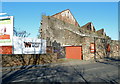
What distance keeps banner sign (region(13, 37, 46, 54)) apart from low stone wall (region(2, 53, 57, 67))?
1.10 meters

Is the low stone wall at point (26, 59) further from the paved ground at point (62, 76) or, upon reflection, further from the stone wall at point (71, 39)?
the stone wall at point (71, 39)

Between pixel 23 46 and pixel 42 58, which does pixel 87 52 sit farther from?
pixel 23 46

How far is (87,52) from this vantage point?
12852 mm

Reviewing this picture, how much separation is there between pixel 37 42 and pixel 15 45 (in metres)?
2.74

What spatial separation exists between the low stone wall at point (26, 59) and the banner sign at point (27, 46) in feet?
3.60

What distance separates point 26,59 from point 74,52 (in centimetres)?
838

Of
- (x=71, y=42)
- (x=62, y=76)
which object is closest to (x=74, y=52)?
(x=71, y=42)

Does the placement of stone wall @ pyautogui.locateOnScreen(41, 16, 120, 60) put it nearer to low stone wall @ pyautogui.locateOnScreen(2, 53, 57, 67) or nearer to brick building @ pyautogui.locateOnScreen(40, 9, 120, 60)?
brick building @ pyautogui.locateOnScreen(40, 9, 120, 60)

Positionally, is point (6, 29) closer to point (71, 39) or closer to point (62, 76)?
point (62, 76)

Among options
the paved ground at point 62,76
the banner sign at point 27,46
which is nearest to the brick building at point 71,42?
the banner sign at point 27,46

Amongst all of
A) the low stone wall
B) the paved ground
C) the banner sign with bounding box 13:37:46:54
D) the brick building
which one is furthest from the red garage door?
the paved ground

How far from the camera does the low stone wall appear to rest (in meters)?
8.50

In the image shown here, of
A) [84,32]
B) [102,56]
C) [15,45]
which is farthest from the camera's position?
[84,32]

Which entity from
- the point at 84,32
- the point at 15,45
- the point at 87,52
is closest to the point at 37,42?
the point at 15,45
